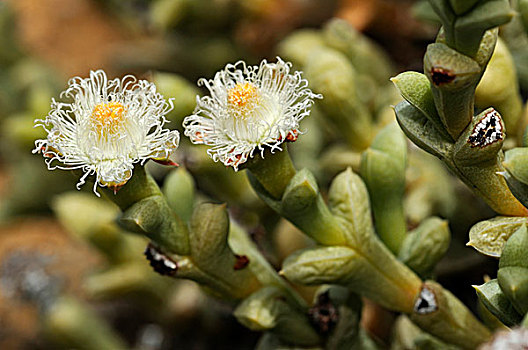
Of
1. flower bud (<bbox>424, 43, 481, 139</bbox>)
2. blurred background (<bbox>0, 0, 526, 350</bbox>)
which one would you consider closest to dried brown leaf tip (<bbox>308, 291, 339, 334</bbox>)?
blurred background (<bbox>0, 0, 526, 350</bbox>)

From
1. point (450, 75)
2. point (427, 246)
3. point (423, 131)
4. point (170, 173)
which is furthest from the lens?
point (170, 173)

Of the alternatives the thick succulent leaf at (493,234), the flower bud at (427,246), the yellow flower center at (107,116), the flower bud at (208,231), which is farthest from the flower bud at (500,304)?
the yellow flower center at (107,116)

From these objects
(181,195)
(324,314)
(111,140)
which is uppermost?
(111,140)

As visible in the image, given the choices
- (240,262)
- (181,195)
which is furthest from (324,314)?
(181,195)

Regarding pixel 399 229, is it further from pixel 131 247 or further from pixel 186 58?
pixel 186 58

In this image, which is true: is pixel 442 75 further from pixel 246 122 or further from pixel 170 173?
pixel 170 173

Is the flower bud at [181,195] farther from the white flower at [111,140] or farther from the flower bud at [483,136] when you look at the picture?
the flower bud at [483,136]

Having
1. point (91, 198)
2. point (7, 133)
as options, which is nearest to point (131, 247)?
point (91, 198)

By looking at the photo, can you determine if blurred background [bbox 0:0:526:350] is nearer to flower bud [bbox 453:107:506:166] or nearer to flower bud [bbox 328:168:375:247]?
flower bud [bbox 328:168:375:247]
